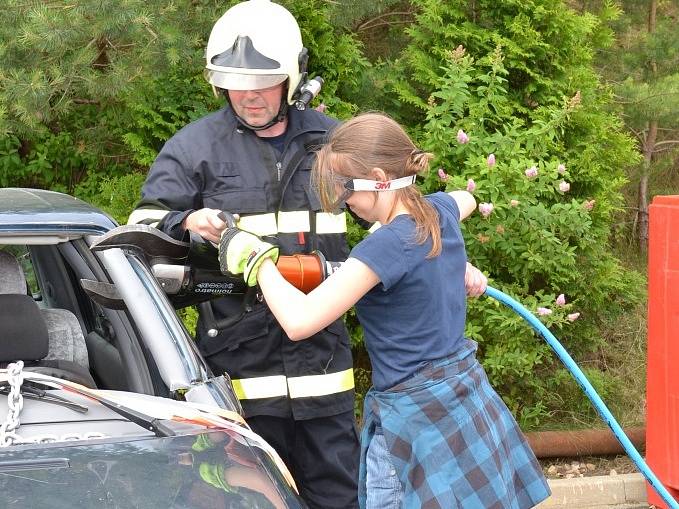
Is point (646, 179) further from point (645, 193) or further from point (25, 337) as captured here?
point (25, 337)

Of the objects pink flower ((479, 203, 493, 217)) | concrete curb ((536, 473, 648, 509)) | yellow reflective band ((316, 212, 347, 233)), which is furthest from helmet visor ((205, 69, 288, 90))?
concrete curb ((536, 473, 648, 509))

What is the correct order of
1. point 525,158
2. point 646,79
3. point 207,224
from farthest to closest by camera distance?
point 646,79, point 525,158, point 207,224

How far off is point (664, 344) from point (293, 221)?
2.04m

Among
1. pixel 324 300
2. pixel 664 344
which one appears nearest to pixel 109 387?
pixel 324 300

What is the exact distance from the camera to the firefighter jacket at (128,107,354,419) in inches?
127

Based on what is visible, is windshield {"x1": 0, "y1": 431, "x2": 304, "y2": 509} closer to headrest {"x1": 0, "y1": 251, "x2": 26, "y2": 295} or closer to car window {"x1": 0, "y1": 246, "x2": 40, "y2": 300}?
headrest {"x1": 0, "y1": 251, "x2": 26, "y2": 295}

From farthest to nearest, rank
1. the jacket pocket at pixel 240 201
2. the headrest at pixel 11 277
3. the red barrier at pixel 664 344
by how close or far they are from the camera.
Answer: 1. the red barrier at pixel 664 344
2. the jacket pocket at pixel 240 201
3. the headrest at pixel 11 277

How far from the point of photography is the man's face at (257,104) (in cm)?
325

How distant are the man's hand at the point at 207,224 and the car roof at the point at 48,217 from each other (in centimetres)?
22

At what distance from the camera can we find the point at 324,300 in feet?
7.96

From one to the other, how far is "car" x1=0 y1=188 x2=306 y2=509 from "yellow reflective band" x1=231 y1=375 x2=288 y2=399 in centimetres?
35

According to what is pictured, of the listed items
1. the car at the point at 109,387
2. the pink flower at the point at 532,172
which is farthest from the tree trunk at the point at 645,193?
the car at the point at 109,387

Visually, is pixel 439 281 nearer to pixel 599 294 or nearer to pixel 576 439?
pixel 576 439

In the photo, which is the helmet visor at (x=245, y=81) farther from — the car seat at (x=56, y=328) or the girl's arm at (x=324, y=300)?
the girl's arm at (x=324, y=300)
